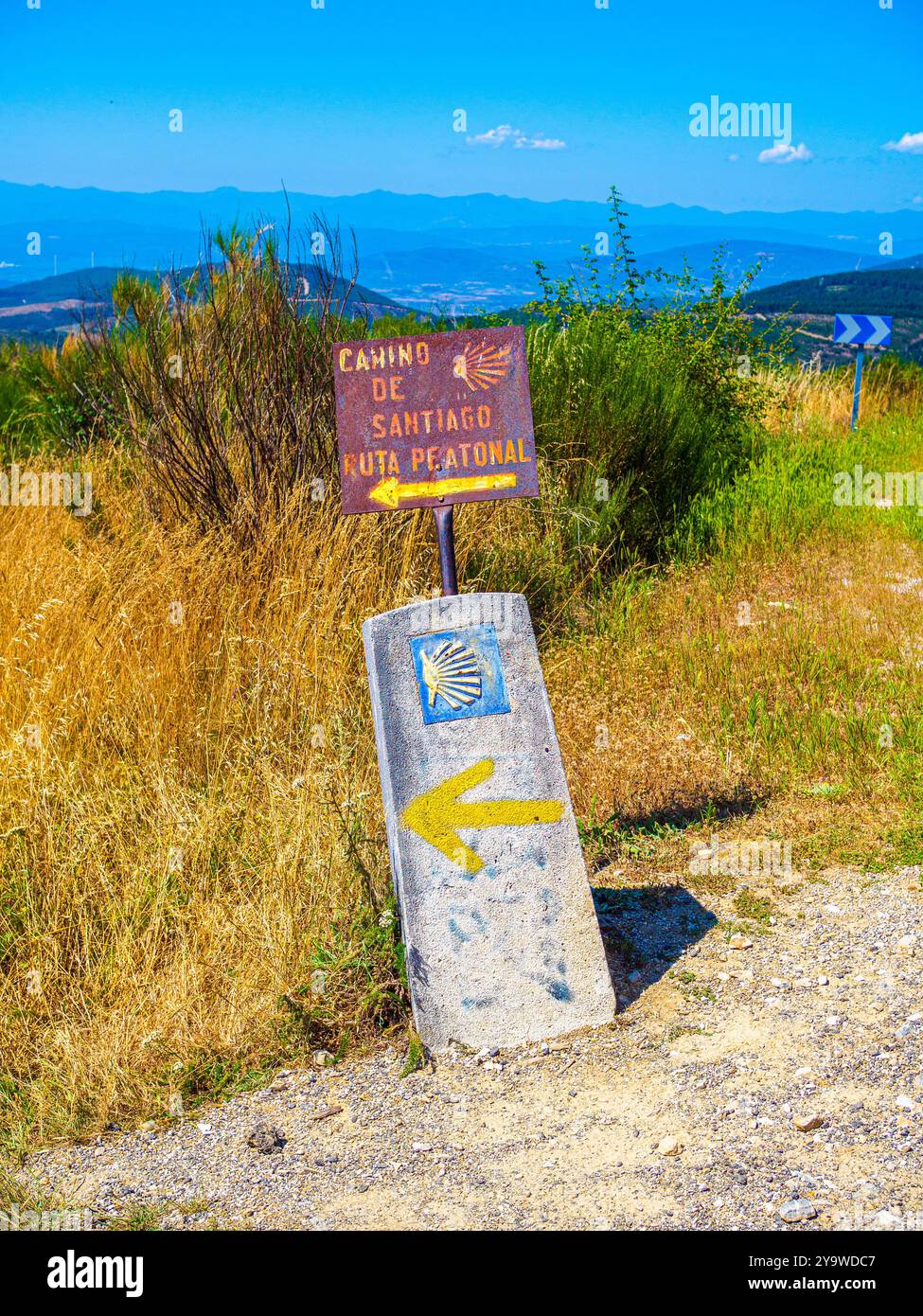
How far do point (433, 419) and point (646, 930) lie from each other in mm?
1817

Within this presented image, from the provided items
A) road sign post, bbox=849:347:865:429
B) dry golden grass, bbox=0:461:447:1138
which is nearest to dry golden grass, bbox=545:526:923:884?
dry golden grass, bbox=0:461:447:1138

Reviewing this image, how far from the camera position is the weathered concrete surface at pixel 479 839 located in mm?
3096

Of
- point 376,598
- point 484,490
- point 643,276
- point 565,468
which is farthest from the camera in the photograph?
point 643,276

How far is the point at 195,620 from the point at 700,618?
9.69ft

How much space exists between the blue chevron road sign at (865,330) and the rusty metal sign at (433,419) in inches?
346

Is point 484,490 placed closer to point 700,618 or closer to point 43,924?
point 43,924

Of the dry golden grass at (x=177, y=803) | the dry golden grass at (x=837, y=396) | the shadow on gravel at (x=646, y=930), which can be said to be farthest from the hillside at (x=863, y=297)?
the shadow on gravel at (x=646, y=930)

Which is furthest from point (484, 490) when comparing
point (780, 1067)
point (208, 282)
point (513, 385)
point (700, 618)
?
point (208, 282)

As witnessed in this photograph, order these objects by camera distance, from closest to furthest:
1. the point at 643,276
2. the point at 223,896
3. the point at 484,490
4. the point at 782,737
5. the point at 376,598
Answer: the point at 484,490 < the point at 223,896 < the point at 782,737 < the point at 376,598 < the point at 643,276

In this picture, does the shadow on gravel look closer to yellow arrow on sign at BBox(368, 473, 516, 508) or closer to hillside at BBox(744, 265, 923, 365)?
yellow arrow on sign at BBox(368, 473, 516, 508)

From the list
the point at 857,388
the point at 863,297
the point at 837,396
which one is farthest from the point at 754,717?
the point at 863,297

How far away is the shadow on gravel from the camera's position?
11.3 feet

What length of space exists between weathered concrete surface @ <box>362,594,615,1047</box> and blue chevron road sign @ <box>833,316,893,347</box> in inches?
365

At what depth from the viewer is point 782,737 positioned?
491 centimetres
